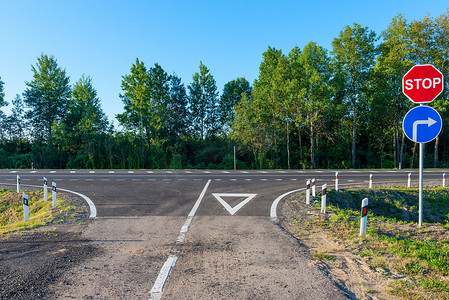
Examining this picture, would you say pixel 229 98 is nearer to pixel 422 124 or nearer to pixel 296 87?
pixel 296 87

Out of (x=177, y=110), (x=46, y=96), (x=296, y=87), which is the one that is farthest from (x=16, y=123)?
A: (x=296, y=87)

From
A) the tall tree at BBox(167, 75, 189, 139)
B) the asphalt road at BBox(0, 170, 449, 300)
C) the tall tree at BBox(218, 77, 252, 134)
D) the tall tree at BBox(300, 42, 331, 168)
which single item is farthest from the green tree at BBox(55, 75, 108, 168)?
the asphalt road at BBox(0, 170, 449, 300)

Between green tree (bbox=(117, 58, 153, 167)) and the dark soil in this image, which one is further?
green tree (bbox=(117, 58, 153, 167))

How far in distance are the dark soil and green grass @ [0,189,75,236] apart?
2.29 feet

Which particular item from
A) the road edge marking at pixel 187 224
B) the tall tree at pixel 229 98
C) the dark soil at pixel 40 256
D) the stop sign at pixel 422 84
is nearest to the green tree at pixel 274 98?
the tall tree at pixel 229 98

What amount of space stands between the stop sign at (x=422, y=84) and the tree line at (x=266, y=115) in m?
23.4

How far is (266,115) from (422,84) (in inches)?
1079

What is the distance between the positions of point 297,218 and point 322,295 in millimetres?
4893

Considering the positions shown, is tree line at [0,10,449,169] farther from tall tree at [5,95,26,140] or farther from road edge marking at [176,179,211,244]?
road edge marking at [176,179,211,244]

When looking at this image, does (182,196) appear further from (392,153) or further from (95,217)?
(392,153)

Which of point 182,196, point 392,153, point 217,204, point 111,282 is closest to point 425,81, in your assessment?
point 217,204

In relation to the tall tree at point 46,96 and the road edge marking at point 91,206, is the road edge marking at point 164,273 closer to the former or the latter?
the road edge marking at point 91,206

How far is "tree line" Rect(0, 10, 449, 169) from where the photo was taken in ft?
104

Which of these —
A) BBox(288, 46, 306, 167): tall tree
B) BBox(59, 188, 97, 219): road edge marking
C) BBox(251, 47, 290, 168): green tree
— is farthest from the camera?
BBox(251, 47, 290, 168): green tree
